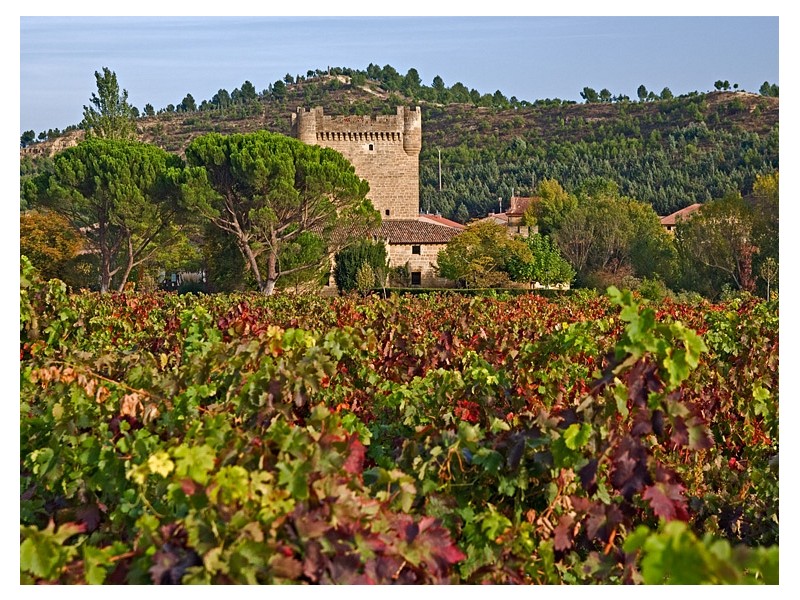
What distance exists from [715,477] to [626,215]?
43.8m

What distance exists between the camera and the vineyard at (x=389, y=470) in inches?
105

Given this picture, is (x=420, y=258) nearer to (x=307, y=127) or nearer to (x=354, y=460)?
(x=307, y=127)

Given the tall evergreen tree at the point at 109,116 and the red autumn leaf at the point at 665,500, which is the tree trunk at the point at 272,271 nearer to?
the tall evergreen tree at the point at 109,116

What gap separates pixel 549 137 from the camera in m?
95.4

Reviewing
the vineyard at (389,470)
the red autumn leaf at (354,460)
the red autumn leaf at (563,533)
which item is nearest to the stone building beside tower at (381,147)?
the vineyard at (389,470)

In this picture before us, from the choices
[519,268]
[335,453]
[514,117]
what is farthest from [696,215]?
[514,117]

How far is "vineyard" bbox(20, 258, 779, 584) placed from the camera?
8.77 feet

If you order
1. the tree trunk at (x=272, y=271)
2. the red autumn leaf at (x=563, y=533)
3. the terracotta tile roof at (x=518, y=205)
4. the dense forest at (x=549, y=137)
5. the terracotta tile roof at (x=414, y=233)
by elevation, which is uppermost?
the dense forest at (x=549, y=137)

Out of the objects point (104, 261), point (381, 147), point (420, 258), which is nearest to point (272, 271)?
point (104, 261)

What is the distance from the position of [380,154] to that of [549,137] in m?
46.3

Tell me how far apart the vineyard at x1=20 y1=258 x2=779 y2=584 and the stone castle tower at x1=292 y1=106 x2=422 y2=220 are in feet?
151

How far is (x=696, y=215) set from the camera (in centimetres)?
3591

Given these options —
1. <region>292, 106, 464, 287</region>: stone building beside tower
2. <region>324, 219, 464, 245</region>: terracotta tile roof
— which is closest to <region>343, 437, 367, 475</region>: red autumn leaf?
<region>324, 219, 464, 245</region>: terracotta tile roof

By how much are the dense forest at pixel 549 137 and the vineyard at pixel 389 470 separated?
60.3 meters
